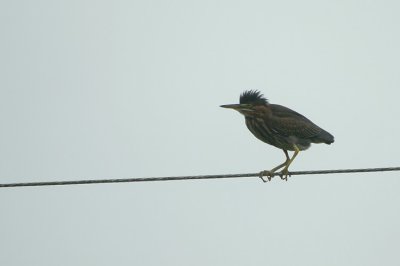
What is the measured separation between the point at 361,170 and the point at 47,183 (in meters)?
2.89

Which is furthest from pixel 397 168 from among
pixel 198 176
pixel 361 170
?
pixel 198 176

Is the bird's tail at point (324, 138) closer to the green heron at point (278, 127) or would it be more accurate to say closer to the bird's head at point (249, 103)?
the green heron at point (278, 127)

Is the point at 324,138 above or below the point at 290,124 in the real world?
below

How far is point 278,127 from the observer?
10773 mm

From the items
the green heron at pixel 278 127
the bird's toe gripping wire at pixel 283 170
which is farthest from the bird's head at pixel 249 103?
the bird's toe gripping wire at pixel 283 170

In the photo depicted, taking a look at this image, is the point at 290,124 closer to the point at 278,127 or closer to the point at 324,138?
the point at 278,127

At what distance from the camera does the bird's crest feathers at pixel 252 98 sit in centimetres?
1100

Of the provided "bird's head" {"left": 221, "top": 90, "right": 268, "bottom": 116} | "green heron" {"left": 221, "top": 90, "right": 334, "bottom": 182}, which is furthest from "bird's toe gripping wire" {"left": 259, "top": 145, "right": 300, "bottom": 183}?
"bird's head" {"left": 221, "top": 90, "right": 268, "bottom": 116}

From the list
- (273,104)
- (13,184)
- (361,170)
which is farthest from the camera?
(273,104)

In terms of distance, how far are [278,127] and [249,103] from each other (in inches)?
23.3

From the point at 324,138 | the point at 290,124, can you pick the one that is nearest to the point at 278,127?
the point at 290,124

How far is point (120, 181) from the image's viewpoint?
648cm

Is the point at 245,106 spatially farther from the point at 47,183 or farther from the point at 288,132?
the point at 47,183

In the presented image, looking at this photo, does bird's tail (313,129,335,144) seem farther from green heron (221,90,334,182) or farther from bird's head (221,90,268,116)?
bird's head (221,90,268,116)
